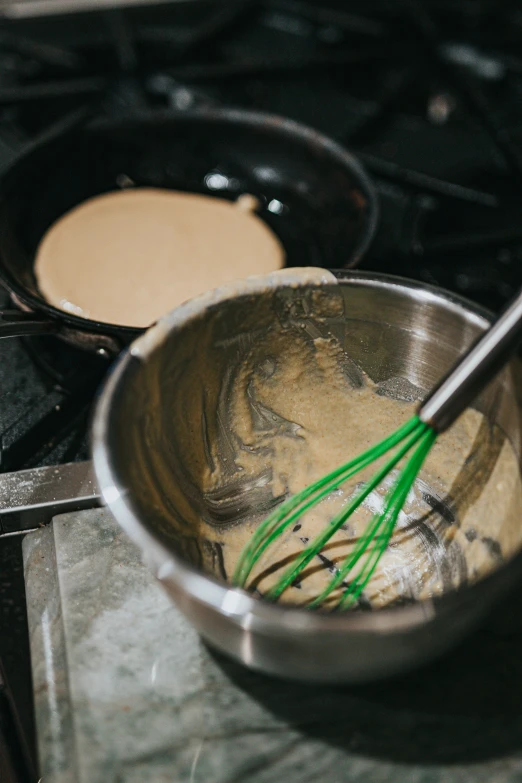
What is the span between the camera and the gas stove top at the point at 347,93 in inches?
33.9

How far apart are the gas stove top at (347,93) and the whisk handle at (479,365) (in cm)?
36

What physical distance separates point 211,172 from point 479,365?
62 centimetres

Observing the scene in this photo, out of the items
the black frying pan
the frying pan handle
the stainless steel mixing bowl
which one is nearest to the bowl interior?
the stainless steel mixing bowl

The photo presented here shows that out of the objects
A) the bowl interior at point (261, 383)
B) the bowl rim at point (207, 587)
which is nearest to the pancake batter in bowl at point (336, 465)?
the bowl interior at point (261, 383)

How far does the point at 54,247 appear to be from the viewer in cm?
87

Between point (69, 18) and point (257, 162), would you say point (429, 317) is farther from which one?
point (69, 18)

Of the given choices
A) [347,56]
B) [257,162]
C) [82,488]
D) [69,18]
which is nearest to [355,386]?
[82,488]

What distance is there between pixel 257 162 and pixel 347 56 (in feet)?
0.94

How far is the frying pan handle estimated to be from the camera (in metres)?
0.64

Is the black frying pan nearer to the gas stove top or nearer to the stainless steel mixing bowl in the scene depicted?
the gas stove top

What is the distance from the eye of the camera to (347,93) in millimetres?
1119

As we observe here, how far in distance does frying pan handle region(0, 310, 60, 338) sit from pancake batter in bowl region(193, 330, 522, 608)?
0.18 m

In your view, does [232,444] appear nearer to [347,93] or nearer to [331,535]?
[331,535]

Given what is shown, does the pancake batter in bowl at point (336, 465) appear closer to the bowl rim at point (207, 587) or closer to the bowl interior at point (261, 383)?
→ the bowl interior at point (261, 383)
